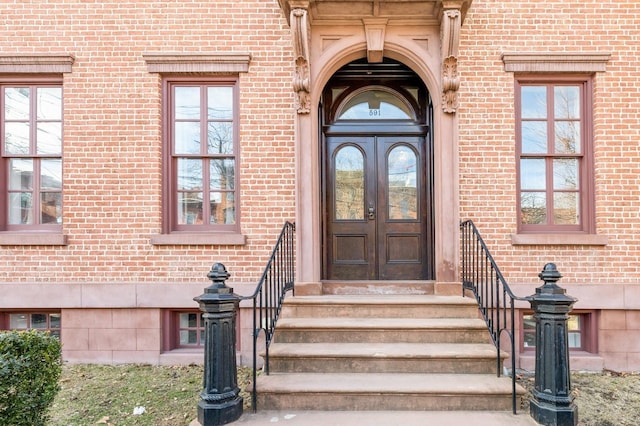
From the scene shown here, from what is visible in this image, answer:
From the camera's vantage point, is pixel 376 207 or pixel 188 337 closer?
pixel 188 337

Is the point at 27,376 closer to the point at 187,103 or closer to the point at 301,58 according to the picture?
the point at 187,103

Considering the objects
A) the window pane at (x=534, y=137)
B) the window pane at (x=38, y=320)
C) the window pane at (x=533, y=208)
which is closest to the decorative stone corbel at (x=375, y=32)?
the window pane at (x=534, y=137)

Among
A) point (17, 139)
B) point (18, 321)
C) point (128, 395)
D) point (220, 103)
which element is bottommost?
point (128, 395)

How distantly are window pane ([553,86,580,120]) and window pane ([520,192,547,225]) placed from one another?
1.21 metres

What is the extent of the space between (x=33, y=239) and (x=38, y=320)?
1.20 metres

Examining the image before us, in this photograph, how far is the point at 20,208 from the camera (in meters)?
5.78

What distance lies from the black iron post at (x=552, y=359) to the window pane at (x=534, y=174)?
7.68ft

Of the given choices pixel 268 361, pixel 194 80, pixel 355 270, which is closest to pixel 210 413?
pixel 268 361

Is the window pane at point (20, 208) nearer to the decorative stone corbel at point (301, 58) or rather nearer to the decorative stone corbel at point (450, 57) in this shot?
Result: the decorative stone corbel at point (301, 58)

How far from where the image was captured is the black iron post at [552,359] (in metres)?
3.46

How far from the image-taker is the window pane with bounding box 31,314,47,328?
5.63 metres

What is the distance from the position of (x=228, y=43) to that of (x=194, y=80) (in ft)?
2.41

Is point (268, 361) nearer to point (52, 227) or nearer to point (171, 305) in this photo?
point (171, 305)

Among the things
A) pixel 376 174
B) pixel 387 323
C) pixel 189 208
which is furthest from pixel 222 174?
pixel 387 323
